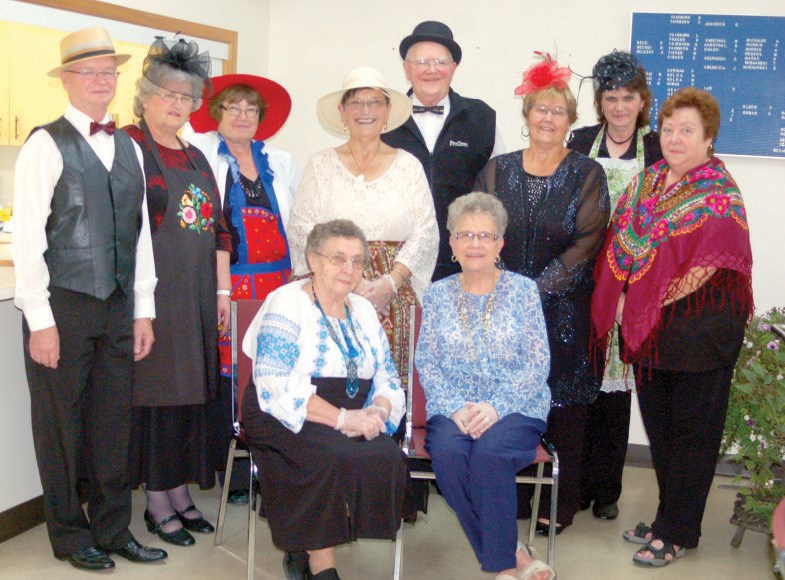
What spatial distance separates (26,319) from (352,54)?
268 cm

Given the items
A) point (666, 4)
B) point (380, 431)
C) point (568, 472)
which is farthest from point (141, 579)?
point (666, 4)

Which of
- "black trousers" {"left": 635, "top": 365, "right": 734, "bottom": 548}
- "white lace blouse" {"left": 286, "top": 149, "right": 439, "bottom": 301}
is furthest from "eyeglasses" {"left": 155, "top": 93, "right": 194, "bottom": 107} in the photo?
"black trousers" {"left": 635, "top": 365, "right": 734, "bottom": 548}

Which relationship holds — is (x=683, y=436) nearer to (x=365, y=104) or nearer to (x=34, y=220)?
(x=365, y=104)

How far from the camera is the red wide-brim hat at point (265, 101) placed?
3496 millimetres

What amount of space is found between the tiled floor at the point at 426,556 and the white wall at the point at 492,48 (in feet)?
4.88

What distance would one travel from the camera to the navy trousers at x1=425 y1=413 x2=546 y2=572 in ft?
9.10

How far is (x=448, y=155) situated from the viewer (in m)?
3.61

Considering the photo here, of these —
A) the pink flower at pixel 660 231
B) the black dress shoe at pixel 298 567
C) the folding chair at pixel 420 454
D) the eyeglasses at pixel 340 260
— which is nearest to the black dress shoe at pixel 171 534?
the black dress shoe at pixel 298 567

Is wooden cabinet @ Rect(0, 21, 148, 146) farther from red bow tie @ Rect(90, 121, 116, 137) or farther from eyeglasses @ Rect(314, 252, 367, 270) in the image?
eyeglasses @ Rect(314, 252, 367, 270)

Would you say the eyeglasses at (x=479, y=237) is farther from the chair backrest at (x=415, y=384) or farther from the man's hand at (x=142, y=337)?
the man's hand at (x=142, y=337)

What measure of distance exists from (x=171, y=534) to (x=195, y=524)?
0.13 meters

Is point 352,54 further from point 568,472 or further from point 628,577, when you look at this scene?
point 628,577

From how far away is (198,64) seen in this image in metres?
3.13

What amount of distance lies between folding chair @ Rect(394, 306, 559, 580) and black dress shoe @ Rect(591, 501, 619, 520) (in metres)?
0.46
